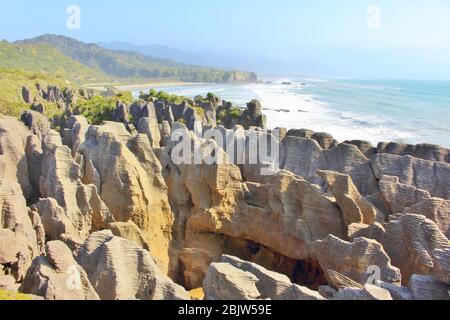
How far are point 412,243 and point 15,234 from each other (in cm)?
752

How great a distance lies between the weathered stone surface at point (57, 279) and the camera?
668cm

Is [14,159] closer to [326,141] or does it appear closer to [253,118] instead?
[326,141]

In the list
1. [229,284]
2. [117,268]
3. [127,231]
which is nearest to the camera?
[229,284]

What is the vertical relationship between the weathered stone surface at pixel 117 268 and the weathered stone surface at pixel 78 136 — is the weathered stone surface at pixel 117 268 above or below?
below

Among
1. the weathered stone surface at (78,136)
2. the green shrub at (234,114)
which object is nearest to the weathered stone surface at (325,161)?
the weathered stone surface at (78,136)

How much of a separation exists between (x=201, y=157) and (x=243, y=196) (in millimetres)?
1584

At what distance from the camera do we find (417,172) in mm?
12922

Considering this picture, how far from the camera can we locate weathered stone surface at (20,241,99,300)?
668 cm

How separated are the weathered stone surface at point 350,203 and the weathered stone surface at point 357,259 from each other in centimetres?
161

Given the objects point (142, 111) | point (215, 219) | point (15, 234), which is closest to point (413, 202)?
point (215, 219)

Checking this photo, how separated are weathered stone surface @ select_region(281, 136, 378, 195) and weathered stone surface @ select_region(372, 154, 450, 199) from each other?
1.37 ft

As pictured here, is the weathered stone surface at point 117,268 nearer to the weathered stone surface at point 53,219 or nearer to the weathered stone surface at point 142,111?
the weathered stone surface at point 53,219

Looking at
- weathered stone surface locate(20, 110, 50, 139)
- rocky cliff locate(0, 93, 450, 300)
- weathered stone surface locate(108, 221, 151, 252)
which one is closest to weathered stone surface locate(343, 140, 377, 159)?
rocky cliff locate(0, 93, 450, 300)
